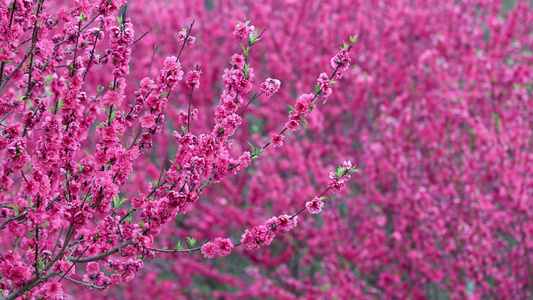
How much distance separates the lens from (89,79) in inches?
378

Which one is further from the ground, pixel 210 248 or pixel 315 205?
pixel 315 205

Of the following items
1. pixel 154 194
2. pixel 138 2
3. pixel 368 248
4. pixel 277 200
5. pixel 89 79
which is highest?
pixel 138 2

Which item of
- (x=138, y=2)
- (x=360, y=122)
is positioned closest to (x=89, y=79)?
(x=138, y=2)

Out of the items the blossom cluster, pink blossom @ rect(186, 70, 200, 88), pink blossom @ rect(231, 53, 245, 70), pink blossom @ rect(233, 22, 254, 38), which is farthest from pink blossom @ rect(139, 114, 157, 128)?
pink blossom @ rect(233, 22, 254, 38)

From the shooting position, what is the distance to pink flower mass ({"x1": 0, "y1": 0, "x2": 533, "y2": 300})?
2.67 m

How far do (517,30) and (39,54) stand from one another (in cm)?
928

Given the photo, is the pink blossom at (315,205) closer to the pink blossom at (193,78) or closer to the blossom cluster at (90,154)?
the blossom cluster at (90,154)

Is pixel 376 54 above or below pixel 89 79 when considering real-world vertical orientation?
below

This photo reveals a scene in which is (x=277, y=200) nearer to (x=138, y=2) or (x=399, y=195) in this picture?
(x=399, y=195)

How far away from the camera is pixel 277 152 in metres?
8.23

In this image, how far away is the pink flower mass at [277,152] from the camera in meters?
2.67

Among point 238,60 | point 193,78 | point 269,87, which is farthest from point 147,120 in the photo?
point 269,87

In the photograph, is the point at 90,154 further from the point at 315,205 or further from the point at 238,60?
the point at 315,205

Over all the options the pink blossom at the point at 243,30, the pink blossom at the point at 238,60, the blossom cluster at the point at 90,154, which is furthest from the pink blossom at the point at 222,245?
the pink blossom at the point at 243,30
